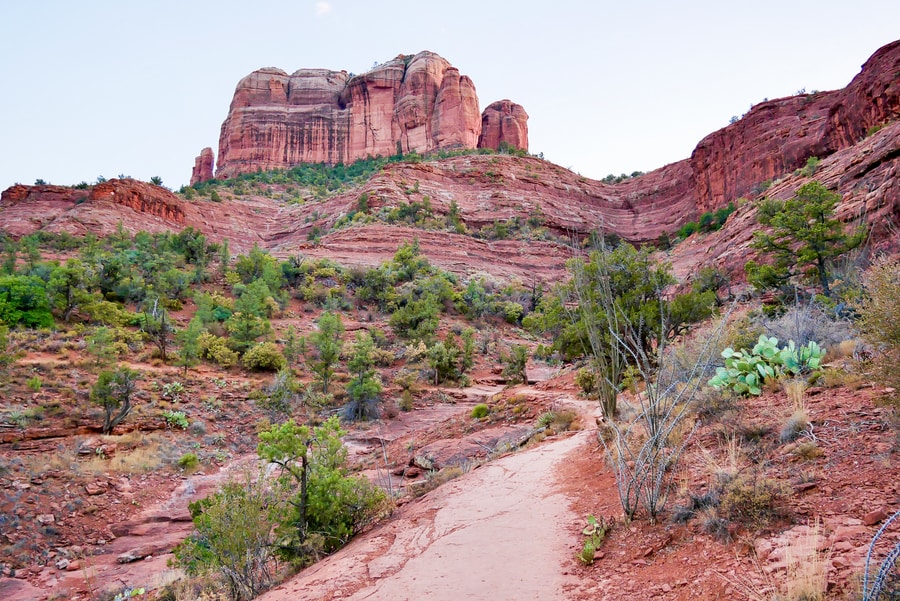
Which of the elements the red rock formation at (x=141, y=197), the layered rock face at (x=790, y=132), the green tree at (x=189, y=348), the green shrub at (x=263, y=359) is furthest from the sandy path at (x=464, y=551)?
the red rock formation at (x=141, y=197)

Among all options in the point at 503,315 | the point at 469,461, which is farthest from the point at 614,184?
the point at 469,461

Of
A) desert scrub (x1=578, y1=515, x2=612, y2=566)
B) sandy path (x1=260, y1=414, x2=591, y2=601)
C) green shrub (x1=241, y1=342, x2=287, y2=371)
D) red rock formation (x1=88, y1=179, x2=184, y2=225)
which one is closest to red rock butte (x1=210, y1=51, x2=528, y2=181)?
red rock formation (x1=88, y1=179, x2=184, y2=225)

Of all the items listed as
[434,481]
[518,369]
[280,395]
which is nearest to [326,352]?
[280,395]

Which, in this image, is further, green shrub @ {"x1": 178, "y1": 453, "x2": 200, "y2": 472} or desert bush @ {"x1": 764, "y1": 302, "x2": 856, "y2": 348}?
green shrub @ {"x1": 178, "y1": 453, "x2": 200, "y2": 472}

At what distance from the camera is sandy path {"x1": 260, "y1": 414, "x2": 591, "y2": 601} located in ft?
12.8

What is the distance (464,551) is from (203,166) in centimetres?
8940

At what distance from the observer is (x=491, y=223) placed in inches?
1681

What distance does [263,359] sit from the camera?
1772 cm

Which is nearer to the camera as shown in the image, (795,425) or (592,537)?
(592,537)

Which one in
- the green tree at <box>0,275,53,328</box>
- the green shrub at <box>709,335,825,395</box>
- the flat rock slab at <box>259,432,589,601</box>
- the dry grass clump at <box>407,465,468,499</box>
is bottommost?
the dry grass clump at <box>407,465,468,499</box>

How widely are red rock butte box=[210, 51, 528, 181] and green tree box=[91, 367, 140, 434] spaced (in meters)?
59.6

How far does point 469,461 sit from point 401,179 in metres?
39.3

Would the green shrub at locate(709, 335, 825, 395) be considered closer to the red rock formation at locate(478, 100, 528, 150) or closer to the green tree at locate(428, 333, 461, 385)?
the green tree at locate(428, 333, 461, 385)

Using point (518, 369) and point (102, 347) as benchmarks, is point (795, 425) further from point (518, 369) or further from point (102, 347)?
point (102, 347)
